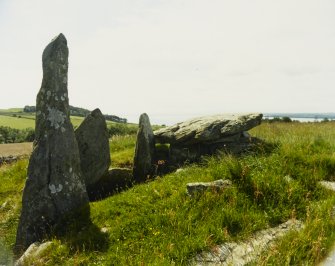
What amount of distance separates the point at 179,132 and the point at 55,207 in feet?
20.3

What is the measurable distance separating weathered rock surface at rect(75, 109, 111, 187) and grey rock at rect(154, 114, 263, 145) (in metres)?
3.09

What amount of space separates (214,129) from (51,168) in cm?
626

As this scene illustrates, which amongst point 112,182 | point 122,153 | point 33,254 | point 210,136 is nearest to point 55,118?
point 112,182

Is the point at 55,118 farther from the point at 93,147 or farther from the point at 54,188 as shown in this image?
the point at 93,147

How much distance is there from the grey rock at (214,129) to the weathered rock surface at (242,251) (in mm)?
5950

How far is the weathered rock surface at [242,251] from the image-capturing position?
7371mm

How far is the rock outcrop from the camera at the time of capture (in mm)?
13992

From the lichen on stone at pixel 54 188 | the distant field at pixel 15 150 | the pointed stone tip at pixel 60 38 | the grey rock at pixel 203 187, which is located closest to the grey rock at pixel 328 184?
the grey rock at pixel 203 187

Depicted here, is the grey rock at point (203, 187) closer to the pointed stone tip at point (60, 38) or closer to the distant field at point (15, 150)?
the pointed stone tip at point (60, 38)

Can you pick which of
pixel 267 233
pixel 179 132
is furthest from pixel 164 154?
pixel 267 233

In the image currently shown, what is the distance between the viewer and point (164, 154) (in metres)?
16.1

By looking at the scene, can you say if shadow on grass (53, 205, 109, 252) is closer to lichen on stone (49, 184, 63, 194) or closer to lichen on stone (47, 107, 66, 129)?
lichen on stone (49, 184, 63, 194)

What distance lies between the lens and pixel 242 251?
770 centimetres

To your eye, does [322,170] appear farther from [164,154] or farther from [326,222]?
[164,154]
